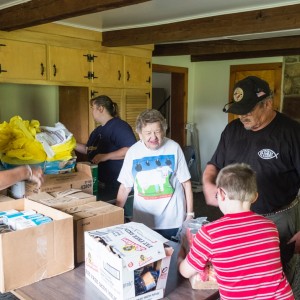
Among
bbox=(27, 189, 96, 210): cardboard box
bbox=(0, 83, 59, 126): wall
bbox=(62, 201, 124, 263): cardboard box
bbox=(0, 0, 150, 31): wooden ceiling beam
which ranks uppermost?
bbox=(0, 0, 150, 31): wooden ceiling beam

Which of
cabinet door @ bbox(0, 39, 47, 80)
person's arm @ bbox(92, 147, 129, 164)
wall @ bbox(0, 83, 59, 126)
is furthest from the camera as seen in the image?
wall @ bbox(0, 83, 59, 126)

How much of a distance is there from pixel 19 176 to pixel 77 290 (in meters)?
0.65

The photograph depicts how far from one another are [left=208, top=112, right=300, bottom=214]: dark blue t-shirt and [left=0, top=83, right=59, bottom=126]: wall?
2771 mm

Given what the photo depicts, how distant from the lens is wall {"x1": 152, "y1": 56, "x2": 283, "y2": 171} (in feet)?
20.8

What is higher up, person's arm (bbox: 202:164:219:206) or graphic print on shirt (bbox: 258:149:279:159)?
graphic print on shirt (bbox: 258:149:279:159)

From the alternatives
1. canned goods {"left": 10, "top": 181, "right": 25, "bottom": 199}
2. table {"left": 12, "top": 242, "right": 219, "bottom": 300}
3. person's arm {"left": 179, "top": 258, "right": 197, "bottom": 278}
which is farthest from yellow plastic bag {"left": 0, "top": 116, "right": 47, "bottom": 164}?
person's arm {"left": 179, "top": 258, "right": 197, "bottom": 278}

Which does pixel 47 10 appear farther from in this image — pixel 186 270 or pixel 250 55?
pixel 250 55

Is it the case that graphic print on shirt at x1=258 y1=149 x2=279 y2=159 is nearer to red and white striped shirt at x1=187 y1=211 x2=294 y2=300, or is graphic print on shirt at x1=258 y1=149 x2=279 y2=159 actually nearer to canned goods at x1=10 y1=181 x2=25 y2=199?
red and white striped shirt at x1=187 y1=211 x2=294 y2=300

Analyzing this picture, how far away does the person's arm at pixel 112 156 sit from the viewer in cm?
289

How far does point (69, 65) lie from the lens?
3.84m

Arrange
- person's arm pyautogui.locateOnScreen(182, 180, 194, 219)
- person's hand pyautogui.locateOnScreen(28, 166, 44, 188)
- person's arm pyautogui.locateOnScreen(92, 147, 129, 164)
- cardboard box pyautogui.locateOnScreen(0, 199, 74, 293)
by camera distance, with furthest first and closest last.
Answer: person's arm pyautogui.locateOnScreen(92, 147, 129, 164) < person's arm pyautogui.locateOnScreen(182, 180, 194, 219) < person's hand pyautogui.locateOnScreen(28, 166, 44, 188) < cardboard box pyautogui.locateOnScreen(0, 199, 74, 293)

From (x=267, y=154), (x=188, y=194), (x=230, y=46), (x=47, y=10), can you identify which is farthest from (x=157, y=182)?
(x=230, y=46)

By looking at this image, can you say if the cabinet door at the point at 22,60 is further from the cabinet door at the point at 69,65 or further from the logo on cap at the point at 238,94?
the logo on cap at the point at 238,94

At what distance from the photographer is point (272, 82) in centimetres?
592
